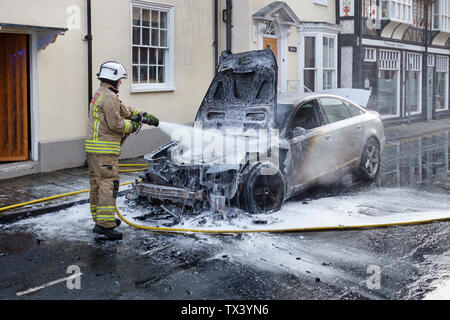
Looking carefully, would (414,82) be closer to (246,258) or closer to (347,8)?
(347,8)

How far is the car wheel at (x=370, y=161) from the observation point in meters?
9.11

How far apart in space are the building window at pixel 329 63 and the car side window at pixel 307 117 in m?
10.5

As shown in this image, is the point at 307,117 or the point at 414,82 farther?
the point at 414,82

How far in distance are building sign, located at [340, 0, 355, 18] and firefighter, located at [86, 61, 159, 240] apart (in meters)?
14.9

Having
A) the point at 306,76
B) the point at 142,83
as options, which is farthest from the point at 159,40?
the point at 306,76

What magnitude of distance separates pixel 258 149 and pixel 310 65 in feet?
37.9

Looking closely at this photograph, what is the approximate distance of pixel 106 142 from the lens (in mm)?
6000

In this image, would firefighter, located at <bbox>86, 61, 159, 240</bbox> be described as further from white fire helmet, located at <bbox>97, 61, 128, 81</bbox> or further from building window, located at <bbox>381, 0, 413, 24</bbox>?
building window, located at <bbox>381, 0, 413, 24</bbox>

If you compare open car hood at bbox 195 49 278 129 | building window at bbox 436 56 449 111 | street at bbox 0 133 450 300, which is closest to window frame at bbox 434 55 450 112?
building window at bbox 436 56 449 111

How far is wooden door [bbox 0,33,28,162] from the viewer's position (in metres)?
10.0

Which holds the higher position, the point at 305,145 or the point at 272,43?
the point at 272,43

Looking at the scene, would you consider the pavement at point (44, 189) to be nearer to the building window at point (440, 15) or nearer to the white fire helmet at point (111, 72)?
the white fire helmet at point (111, 72)

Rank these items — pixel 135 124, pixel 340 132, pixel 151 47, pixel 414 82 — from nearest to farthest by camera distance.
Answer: pixel 135 124
pixel 340 132
pixel 151 47
pixel 414 82

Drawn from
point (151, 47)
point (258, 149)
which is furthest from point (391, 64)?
point (258, 149)
